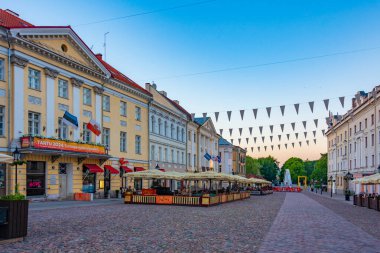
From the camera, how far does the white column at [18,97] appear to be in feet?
86.9

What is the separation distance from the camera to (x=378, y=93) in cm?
4666

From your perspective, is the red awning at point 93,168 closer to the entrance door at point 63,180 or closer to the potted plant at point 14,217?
the entrance door at point 63,180

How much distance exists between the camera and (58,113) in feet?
101

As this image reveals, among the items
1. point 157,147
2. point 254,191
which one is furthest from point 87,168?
point 254,191

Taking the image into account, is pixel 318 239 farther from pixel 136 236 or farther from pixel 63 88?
pixel 63 88

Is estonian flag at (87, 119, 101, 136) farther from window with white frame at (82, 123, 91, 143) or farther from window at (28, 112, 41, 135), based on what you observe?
window at (28, 112, 41, 135)

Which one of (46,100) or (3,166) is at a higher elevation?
(46,100)

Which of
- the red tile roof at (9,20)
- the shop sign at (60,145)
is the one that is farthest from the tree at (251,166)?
the red tile roof at (9,20)

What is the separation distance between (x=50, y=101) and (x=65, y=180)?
597 centimetres

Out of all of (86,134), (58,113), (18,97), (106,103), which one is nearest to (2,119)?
(18,97)

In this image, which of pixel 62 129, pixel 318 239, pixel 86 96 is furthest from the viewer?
pixel 86 96

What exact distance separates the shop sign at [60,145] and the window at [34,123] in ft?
4.09

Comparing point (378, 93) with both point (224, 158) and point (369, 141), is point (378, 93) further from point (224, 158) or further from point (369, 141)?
point (224, 158)

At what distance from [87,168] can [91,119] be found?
12.6ft
